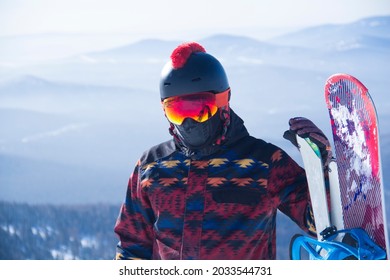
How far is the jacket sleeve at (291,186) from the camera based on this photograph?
262cm

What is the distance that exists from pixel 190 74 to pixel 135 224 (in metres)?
0.66

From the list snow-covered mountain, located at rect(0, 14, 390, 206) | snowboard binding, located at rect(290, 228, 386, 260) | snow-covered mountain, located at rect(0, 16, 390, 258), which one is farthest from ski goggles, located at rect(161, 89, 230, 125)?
snow-covered mountain, located at rect(0, 14, 390, 206)

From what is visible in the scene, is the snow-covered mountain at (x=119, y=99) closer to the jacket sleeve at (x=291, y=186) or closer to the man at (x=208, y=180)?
the man at (x=208, y=180)

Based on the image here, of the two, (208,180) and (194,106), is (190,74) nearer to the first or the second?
(194,106)

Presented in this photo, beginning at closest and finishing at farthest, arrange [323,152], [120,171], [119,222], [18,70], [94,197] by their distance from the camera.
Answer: [323,152] → [119,222] → [94,197] → [120,171] → [18,70]

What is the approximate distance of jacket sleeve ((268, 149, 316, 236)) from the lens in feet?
8.61

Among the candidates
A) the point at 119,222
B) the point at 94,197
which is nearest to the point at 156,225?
the point at 119,222

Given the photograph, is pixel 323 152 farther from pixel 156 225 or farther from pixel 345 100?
pixel 156 225

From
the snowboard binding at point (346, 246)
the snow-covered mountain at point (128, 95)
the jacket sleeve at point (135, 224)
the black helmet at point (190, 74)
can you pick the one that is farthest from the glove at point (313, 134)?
the snow-covered mountain at point (128, 95)

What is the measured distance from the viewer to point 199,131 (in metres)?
2.72

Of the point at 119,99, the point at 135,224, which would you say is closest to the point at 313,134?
the point at 135,224

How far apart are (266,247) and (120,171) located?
11.3 m

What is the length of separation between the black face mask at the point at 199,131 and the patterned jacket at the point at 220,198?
56mm
